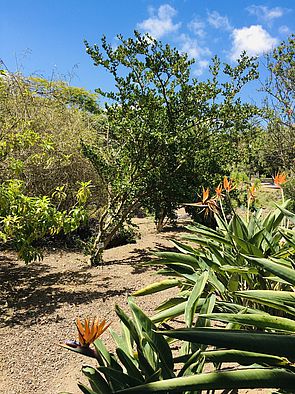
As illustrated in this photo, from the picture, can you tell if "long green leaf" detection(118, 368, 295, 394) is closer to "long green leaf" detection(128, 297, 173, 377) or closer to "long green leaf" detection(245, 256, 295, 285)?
"long green leaf" detection(128, 297, 173, 377)

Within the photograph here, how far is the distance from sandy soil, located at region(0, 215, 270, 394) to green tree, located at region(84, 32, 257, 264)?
2.67 feet

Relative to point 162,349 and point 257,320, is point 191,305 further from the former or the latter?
point 257,320

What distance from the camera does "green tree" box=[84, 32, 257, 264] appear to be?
209 inches

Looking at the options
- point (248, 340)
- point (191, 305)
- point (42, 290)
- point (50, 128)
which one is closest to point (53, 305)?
point (42, 290)

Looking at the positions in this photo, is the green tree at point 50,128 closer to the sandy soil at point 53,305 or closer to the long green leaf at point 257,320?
the sandy soil at point 53,305

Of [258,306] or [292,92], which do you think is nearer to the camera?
[258,306]

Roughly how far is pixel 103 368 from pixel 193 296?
0.64 m

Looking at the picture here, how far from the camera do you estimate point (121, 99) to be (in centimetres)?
546

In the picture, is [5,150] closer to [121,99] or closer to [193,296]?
[121,99]

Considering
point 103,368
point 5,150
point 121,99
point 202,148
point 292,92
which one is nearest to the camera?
point 103,368

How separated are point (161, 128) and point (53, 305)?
3059 millimetres

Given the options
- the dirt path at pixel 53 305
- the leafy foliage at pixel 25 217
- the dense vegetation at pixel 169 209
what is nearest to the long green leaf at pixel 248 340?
the dense vegetation at pixel 169 209

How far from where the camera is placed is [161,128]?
5.55 metres

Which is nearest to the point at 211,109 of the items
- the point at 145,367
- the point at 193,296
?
the point at 193,296
